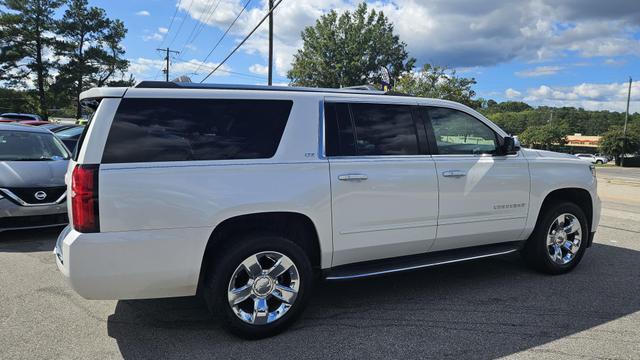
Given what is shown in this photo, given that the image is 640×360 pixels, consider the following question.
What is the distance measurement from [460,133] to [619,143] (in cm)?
6841

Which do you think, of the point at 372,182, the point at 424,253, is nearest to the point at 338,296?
the point at 424,253

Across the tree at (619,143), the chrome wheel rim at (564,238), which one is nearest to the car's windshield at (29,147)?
the chrome wheel rim at (564,238)

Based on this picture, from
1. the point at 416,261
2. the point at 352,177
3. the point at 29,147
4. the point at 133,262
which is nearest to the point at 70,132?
the point at 29,147

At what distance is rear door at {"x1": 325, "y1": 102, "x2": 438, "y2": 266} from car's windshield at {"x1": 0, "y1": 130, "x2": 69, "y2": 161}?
5.33 meters

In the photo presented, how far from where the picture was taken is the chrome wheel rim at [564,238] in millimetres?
5105

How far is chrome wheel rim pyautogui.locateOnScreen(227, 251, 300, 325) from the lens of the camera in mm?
3465

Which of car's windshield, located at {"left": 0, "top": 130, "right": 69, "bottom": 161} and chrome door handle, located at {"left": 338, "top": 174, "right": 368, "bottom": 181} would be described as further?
car's windshield, located at {"left": 0, "top": 130, "right": 69, "bottom": 161}

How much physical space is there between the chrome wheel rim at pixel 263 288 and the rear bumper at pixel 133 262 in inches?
12.7

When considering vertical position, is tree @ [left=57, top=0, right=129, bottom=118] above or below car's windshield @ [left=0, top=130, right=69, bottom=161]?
above

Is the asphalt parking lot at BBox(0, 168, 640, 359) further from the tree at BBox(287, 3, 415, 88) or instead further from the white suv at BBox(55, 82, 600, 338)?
the tree at BBox(287, 3, 415, 88)

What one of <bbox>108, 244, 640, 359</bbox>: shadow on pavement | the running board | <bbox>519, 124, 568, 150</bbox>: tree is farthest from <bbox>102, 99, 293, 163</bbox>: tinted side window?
<bbox>519, 124, 568, 150</bbox>: tree

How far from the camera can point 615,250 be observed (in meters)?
6.45

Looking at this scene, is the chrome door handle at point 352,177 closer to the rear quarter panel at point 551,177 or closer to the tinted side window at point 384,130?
the tinted side window at point 384,130

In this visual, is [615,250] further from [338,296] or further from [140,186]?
[140,186]
